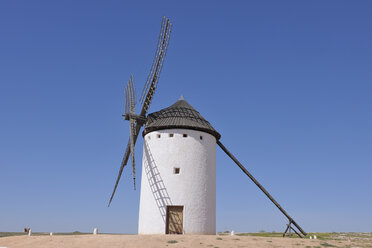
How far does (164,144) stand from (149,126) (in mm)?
2015

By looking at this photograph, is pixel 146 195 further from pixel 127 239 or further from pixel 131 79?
pixel 131 79

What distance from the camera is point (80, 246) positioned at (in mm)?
14828

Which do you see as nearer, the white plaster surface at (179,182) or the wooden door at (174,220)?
the wooden door at (174,220)

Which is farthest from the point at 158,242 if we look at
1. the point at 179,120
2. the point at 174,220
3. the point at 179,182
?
the point at 179,120

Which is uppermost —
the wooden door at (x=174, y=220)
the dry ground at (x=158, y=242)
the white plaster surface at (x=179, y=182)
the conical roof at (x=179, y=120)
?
the conical roof at (x=179, y=120)

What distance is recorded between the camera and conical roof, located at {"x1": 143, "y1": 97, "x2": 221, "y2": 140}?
22109mm

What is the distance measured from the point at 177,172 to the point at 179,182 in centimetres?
72

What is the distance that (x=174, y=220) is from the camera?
67.6ft

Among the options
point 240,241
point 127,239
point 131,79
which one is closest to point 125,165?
point 131,79

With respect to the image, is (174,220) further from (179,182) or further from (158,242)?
(158,242)

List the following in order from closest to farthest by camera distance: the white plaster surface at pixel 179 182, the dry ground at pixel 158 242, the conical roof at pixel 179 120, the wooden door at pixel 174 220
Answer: the dry ground at pixel 158 242 < the wooden door at pixel 174 220 < the white plaster surface at pixel 179 182 < the conical roof at pixel 179 120

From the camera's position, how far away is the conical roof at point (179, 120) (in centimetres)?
2211

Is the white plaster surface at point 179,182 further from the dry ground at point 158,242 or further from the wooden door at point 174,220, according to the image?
the dry ground at point 158,242

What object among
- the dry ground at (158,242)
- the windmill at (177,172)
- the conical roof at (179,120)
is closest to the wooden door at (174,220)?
the windmill at (177,172)
